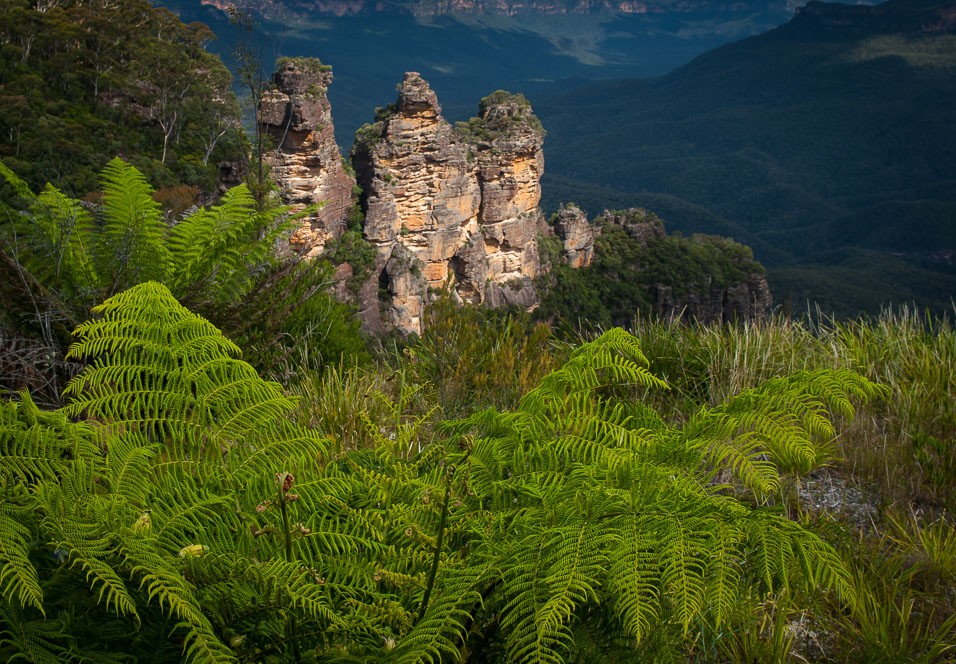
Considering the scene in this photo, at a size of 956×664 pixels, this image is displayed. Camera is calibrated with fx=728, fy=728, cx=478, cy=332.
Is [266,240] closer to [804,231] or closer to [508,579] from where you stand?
[508,579]

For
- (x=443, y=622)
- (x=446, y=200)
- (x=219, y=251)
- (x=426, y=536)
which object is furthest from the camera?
Answer: (x=446, y=200)

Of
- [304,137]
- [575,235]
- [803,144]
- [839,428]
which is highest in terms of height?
[839,428]

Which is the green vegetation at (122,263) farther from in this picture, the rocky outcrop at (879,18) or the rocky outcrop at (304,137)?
the rocky outcrop at (879,18)

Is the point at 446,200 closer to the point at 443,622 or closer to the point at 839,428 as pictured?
the point at 839,428

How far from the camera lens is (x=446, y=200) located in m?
32.3

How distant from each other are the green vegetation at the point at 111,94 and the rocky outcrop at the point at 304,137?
1.88 metres

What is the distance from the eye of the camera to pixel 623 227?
41469mm

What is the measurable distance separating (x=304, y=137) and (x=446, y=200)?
782 cm

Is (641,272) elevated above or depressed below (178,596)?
below

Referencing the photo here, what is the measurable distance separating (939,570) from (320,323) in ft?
9.10

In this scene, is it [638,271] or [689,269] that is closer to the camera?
[689,269]

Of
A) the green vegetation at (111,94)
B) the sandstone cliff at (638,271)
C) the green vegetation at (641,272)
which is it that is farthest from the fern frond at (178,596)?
the sandstone cliff at (638,271)

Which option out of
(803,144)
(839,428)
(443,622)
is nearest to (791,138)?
(803,144)

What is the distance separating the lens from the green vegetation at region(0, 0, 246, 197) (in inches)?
794
